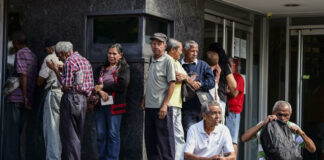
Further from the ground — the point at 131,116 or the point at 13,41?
the point at 13,41

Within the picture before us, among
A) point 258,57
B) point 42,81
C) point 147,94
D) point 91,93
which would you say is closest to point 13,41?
point 42,81

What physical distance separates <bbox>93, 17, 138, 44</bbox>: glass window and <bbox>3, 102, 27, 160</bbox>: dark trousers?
1479 millimetres

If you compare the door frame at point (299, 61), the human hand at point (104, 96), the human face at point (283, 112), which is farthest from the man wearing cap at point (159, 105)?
the door frame at point (299, 61)

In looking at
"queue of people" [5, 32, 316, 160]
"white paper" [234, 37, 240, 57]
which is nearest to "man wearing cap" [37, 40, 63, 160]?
"queue of people" [5, 32, 316, 160]

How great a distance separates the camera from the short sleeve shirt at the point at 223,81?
8.49 meters

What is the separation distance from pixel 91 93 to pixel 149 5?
1.40m

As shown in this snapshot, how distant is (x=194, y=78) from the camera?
769 cm

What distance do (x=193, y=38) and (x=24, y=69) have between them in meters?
2.52

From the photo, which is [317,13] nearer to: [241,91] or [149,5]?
[241,91]

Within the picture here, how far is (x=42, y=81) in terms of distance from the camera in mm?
8320

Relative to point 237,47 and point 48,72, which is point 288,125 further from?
point 237,47

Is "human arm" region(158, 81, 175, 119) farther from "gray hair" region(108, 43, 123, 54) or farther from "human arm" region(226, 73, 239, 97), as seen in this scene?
"human arm" region(226, 73, 239, 97)

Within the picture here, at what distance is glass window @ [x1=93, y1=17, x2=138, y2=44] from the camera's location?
8.01 meters

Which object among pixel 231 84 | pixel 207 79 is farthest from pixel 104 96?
pixel 231 84
